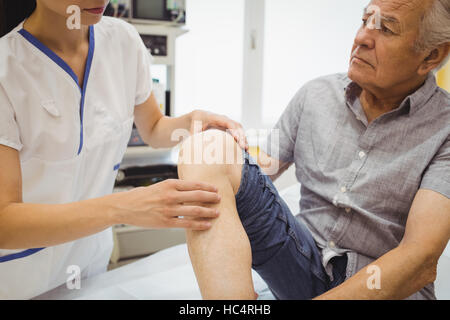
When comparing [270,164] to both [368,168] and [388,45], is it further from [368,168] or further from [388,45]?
[388,45]

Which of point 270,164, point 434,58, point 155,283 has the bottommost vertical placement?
point 155,283

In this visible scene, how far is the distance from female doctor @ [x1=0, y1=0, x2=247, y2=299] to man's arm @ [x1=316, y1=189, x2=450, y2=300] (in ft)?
1.13

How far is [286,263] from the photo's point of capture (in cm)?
100

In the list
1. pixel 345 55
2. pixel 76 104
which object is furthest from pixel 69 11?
pixel 345 55

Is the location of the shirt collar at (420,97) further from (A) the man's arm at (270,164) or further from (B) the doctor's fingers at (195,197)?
(B) the doctor's fingers at (195,197)

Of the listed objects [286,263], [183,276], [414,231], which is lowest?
[183,276]

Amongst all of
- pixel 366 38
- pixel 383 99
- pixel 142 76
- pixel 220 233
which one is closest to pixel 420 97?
pixel 383 99

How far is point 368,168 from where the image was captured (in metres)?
1.08

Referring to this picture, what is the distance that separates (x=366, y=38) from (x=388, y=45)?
0.20 ft

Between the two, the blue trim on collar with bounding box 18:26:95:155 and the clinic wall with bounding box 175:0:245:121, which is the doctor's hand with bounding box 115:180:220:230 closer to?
the blue trim on collar with bounding box 18:26:95:155

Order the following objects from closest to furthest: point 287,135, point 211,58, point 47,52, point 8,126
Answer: point 8,126 < point 47,52 < point 287,135 < point 211,58

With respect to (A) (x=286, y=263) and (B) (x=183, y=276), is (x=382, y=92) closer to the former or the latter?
(A) (x=286, y=263)

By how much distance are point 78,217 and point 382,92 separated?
0.84 m

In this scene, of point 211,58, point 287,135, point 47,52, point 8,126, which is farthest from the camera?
point 211,58
